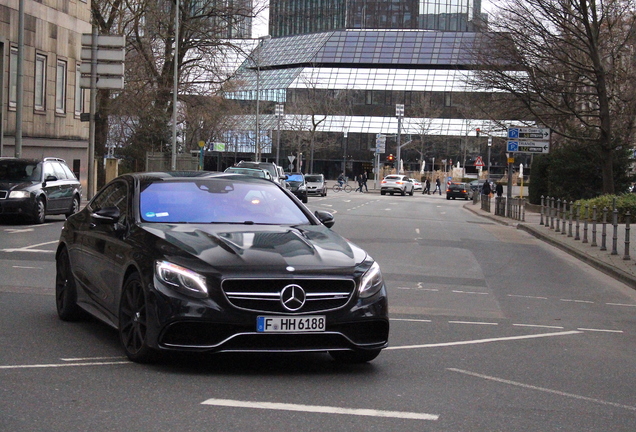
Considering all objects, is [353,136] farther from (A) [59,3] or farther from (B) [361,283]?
(B) [361,283]

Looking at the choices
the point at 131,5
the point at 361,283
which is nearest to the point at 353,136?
the point at 131,5

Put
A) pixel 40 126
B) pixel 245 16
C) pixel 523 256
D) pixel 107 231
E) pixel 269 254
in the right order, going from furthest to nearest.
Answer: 1. pixel 245 16
2. pixel 40 126
3. pixel 523 256
4. pixel 107 231
5. pixel 269 254

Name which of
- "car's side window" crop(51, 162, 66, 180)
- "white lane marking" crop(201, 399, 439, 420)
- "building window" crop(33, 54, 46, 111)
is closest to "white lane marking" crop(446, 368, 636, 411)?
"white lane marking" crop(201, 399, 439, 420)

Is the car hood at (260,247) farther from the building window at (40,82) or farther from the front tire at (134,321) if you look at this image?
the building window at (40,82)

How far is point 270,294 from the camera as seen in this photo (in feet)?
22.3

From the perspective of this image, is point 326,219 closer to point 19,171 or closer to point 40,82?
point 19,171

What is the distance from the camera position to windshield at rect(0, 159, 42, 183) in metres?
24.2

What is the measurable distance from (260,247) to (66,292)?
2.90 metres

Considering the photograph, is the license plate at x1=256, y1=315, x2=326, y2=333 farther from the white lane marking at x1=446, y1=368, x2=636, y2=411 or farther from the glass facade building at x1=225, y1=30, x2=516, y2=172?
the glass facade building at x1=225, y1=30, x2=516, y2=172

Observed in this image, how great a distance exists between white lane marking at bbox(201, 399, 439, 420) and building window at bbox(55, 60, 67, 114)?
36314 millimetres

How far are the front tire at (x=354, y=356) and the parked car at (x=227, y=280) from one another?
1cm

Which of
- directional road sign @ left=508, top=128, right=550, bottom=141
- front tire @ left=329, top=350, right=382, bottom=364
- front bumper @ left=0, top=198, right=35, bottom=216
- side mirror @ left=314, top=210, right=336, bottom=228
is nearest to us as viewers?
front tire @ left=329, top=350, right=382, bottom=364

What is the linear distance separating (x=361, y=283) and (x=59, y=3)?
36.3 meters

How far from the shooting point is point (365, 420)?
5.82 meters
